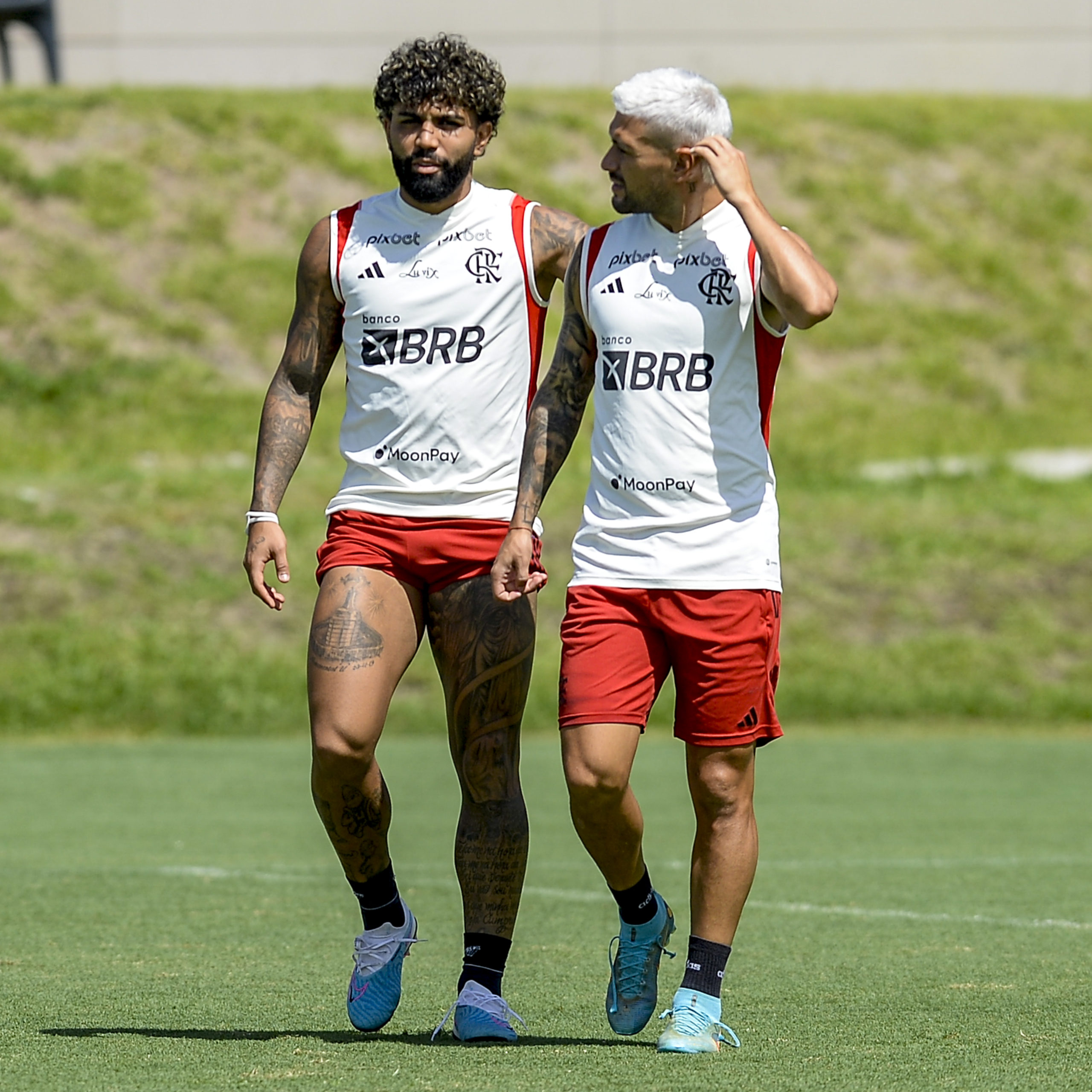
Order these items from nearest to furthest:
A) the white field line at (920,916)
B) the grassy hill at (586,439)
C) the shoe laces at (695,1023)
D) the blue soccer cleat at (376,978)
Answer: the shoe laces at (695,1023)
the blue soccer cleat at (376,978)
the white field line at (920,916)
the grassy hill at (586,439)

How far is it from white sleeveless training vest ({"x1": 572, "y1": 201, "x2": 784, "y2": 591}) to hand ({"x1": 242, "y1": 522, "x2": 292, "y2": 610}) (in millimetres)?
757

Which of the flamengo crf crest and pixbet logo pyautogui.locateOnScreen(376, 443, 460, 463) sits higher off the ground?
the flamengo crf crest

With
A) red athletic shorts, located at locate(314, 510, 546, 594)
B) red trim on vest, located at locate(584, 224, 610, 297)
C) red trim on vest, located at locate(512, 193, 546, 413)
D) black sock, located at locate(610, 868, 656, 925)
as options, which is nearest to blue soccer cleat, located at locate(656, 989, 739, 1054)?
black sock, located at locate(610, 868, 656, 925)

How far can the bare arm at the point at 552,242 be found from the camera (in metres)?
4.88

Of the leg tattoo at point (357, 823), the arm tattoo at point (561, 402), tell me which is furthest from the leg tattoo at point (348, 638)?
the arm tattoo at point (561, 402)

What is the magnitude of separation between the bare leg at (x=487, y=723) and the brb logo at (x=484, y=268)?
723 mm

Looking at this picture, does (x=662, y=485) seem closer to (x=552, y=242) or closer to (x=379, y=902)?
(x=552, y=242)

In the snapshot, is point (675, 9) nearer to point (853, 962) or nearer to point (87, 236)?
point (87, 236)

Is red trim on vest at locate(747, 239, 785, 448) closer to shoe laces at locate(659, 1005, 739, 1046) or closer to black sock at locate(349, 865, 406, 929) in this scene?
shoe laces at locate(659, 1005, 739, 1046)

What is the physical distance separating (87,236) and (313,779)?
1731 centimetres

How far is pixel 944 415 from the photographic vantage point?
2123 centimetres

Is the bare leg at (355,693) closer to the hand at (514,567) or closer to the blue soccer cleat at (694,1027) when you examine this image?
the hand at (514,567)

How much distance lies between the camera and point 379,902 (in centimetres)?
477

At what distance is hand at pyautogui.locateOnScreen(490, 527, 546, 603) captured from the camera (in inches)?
175
